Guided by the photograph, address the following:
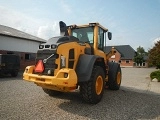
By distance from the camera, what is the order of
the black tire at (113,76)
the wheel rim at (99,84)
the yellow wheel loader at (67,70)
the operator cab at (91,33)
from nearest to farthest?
the yellow wheel loader at (67,70) < the wheel rim at (99,84) < the operator cab at (91,33) < the black tire at (113,76)

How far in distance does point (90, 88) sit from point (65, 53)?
1368 mm

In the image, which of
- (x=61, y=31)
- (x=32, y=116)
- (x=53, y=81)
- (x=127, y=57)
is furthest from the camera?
(x=127, y=57)

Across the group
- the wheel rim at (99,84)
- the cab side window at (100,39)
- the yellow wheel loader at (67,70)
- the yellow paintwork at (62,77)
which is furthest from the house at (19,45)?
the wheel rim at (99,84)

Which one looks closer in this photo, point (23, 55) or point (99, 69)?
point (99, 69)

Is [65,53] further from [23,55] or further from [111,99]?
[23,55]

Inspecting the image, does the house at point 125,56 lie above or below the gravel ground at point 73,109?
above

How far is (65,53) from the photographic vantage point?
6.07m

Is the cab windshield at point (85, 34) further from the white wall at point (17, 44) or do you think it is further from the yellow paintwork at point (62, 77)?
the white wall at point (17, 44)

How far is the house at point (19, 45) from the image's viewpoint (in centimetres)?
2242

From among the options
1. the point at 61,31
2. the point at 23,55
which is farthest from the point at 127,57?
the point at 61,31

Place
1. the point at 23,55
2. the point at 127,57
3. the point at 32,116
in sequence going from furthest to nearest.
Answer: the point at 127,57
the point at 23,55
the point at 32,116

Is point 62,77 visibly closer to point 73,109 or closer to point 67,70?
point 67,70

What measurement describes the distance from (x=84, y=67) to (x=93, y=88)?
30.1 inches

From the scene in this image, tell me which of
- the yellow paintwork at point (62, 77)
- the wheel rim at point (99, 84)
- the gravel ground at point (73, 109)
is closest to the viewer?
the gravel ground at point (73, 109)
